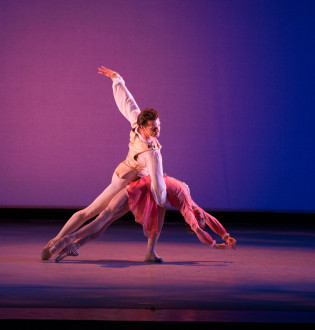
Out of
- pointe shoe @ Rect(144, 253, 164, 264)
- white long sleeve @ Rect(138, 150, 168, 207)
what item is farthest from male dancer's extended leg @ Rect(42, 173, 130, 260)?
pointe shoe @ Rect(144, 253, 164, 264)

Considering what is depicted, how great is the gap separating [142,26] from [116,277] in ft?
14.5

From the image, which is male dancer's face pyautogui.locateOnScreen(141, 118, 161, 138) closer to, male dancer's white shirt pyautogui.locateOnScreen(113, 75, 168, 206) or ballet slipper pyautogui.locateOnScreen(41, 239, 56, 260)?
male dancer's white shirt pyautogui.locateOnScreen(113, 75, 168, 206)

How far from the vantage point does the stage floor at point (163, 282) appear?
3352mm

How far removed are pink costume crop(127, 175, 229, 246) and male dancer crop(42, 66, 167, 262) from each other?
A: 6 centimetres

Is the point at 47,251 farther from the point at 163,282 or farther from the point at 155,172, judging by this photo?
the point at 163,282

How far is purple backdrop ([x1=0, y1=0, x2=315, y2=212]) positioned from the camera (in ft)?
27.8

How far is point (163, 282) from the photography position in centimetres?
441

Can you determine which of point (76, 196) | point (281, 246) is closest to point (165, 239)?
point (281, 246)

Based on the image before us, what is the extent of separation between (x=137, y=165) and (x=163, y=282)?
1037 millimetres

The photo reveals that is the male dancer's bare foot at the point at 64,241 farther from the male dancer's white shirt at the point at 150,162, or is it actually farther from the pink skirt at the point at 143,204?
the male dancer's white shirt at the point at 150,162

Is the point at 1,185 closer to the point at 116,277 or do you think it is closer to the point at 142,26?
the point at 142,26

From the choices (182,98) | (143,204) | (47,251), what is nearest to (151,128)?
(143,204)

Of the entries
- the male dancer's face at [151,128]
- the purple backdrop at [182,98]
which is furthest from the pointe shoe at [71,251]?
the purple backdrop at [182,98]

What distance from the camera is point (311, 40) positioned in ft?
27.9
